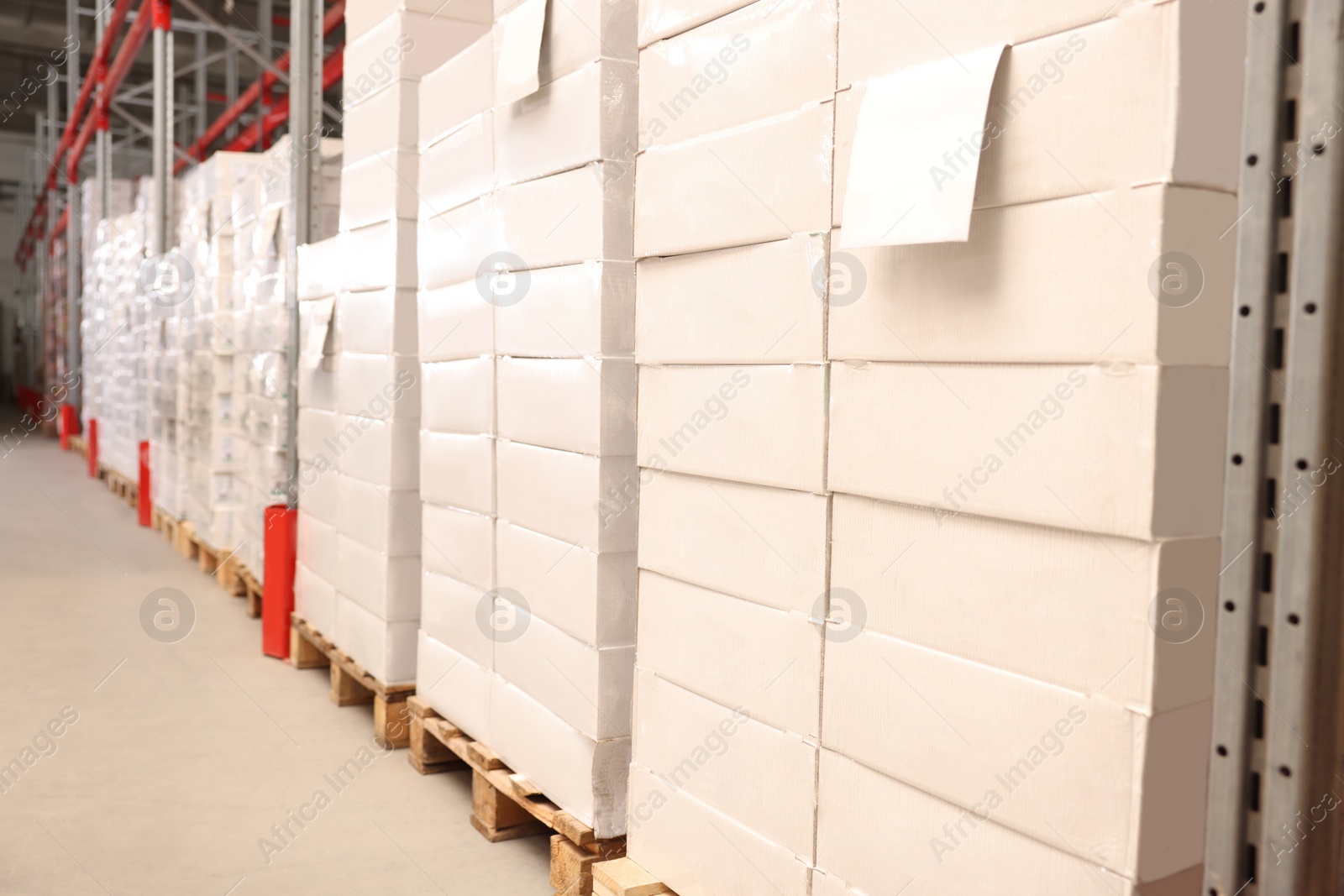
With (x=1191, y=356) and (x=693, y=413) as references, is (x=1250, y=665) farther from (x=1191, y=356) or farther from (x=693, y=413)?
(x=693, y=413)

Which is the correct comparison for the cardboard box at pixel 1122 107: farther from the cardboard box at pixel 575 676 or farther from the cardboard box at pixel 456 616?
the cardboard box at pixel 456 616

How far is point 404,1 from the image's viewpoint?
12.3ft

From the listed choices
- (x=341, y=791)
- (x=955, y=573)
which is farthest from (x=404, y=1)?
(x=955, y=573)

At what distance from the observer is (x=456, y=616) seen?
3305 mm

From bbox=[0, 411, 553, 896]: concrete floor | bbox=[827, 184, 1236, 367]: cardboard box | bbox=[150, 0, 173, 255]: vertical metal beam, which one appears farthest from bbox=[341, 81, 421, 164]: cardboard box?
bbox=[150, 0, 173, 255]: vertical metal beam

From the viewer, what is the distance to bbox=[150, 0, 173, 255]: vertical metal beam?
8312 millimetres

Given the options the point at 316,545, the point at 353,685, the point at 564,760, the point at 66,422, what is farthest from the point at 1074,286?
the point at 66,422

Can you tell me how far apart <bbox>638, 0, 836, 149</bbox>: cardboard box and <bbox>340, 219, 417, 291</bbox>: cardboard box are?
161 centimetres

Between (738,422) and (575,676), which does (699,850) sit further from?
(738,422)

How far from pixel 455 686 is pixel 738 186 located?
1.89 metres

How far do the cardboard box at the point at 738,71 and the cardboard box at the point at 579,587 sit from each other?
3.12ft

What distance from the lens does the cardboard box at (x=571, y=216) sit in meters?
2.57

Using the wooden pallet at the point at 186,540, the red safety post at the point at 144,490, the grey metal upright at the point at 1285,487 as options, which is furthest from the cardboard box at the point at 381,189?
the red safety post at the point at 144,490

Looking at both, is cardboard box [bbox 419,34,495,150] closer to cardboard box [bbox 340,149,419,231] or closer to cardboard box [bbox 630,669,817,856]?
cardboard box [bbox 340,149,419,231]
